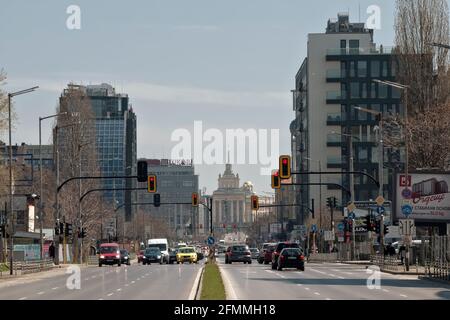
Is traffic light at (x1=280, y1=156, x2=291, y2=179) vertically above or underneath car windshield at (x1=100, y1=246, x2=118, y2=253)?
above

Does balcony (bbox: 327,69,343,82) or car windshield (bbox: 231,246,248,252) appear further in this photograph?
balcony (bbox: 327,69,343,82)

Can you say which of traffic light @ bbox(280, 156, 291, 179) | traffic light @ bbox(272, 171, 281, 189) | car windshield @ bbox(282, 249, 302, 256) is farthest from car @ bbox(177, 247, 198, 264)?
traffic light @ bbox(280, 156, 291, 179)

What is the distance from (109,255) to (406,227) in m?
40.1

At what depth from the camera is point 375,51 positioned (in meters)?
161

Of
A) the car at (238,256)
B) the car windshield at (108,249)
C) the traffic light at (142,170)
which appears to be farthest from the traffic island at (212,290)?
the car windshield at (108,249)

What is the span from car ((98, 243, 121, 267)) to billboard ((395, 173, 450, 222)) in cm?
2982

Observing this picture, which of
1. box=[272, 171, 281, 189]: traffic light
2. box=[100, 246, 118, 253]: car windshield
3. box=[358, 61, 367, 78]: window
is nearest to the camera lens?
box=[272, 171, 281, 189]: traffic light

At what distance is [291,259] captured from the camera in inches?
2874

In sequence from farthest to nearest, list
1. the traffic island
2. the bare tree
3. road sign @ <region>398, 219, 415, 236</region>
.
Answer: the bare tree, road sign @ <region>398, 219, 415, 236</region>, the traffic island

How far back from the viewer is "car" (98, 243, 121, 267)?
97125 millimetres

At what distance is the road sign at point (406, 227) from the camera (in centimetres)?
6231

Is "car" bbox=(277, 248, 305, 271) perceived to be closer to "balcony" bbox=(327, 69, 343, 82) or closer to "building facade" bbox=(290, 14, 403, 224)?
"building facade" bbox=(290, 14, 403, 224)

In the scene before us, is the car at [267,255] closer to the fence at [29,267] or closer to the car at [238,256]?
the car at [238,256]
